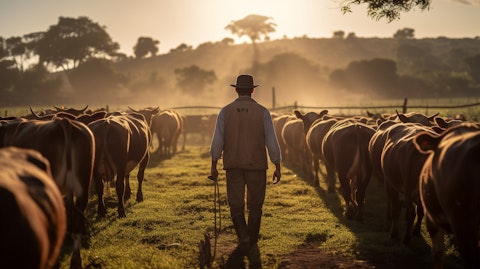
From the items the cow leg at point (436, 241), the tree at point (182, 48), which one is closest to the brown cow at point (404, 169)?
the cow leg at point (436, 241)

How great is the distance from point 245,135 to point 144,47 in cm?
10995

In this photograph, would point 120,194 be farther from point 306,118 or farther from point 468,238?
point 306,118

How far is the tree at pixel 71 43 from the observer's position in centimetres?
7144

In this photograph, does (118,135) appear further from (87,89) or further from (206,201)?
(87,89)

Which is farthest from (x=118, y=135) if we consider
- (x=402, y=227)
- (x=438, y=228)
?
(x=438, y=228)

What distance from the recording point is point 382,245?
7539 mm

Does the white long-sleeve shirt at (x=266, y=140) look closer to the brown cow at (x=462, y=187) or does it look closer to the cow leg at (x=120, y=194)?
the brown cow at (x=462, y=187)

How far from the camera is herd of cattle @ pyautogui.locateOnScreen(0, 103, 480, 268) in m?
3.14

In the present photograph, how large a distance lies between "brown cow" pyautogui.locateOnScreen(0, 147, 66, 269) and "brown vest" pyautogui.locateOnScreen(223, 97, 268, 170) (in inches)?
148

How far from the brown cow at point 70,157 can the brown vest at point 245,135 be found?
2.04 metres

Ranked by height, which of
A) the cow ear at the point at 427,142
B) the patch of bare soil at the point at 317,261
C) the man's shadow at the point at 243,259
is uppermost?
the cow ear at the point at 427,142

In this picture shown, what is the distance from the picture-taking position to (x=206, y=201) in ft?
35.8

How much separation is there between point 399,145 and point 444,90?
219 ft

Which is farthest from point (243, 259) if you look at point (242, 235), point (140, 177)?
point (140, 177)
